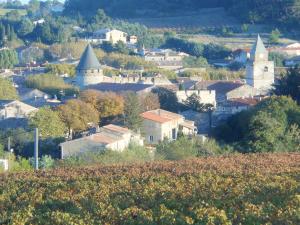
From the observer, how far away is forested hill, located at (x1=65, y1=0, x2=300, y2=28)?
316ft

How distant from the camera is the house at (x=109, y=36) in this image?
88.6 metres

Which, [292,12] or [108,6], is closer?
[292,12]

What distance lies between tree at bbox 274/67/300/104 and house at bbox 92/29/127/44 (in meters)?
49.6

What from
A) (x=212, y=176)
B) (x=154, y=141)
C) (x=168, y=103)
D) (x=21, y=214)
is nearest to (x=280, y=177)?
(x=212, y=176)

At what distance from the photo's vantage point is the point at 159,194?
14.8 metres

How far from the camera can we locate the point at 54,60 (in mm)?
75938

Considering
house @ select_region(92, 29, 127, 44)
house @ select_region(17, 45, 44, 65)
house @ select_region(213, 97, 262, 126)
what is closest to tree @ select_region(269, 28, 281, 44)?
house @ select_region(92, 29, 127, 44)

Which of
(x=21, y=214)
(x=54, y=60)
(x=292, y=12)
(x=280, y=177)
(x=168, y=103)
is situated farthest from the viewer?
(x=292, y=12)

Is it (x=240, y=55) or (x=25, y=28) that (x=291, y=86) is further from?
(x=25, y=28)

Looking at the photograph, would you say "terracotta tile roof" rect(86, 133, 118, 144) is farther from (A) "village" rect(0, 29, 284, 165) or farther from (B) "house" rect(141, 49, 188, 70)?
(B) "house" rect(141, 49, 188, 70)

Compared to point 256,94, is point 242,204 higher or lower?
higher

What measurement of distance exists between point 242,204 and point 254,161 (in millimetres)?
5815

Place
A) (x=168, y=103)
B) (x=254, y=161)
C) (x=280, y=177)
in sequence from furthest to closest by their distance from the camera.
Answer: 1. (x=168, y=103)
2. (x=254, y=161)
3. (x=280, y=177)

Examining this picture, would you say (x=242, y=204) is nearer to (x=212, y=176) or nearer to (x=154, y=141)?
(x=212, y=176)
